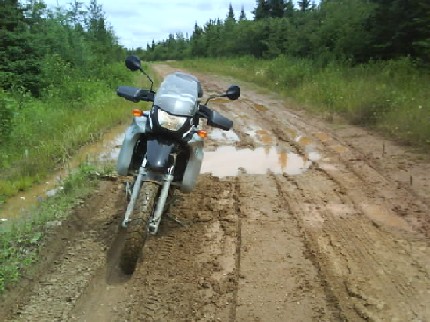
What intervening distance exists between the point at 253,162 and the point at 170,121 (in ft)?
10.2

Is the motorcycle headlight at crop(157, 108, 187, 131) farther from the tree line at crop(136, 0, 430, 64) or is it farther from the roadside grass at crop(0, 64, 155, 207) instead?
the tree line at crop(136, 0, 430, 64)

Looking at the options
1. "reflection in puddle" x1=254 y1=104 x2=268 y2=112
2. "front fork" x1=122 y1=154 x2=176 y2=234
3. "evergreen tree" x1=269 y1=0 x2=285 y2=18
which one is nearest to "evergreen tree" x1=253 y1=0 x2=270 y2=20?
"evergreen tree" x1=269 y1=0 x2=285 y2=18

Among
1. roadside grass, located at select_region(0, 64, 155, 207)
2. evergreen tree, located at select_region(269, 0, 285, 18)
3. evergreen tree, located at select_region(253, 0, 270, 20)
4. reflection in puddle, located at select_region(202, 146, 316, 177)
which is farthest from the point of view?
evergreen tree, located at select_region(253, 0, 270, 20)

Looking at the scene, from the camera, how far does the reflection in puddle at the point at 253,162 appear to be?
681 centimetres

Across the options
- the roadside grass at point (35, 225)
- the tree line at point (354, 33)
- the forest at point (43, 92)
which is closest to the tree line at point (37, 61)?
the forest at point (43, 92)

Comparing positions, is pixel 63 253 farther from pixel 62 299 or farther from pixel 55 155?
pixel 55 155

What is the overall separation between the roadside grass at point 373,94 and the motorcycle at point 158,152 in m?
4.50

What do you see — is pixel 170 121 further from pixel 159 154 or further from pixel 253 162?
pixel 253 162

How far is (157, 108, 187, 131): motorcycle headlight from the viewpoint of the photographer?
4.29m

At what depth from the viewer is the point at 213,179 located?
6.42 metres

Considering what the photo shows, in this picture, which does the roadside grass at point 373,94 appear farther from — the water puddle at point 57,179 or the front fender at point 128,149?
the front fender at point 128,149

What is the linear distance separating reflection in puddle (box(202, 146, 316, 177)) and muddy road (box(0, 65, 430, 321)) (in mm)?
53

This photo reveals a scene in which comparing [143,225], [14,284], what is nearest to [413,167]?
[143,225]

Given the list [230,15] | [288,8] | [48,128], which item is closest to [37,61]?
[48,128]
